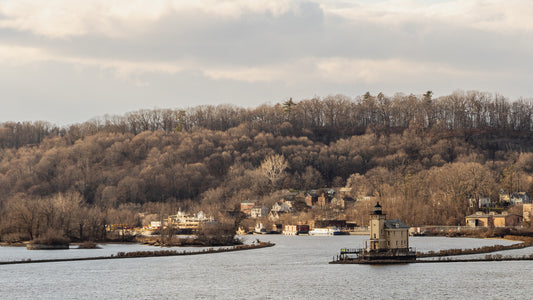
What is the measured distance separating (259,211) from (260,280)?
12877cm

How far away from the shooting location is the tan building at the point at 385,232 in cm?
7431

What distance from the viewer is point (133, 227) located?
6954 inches

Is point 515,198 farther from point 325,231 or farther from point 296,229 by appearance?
point 296,229

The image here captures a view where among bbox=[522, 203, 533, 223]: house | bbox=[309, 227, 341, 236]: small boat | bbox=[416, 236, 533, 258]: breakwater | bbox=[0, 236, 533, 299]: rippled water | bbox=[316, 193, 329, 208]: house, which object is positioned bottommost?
bbox=[0, 236, 533, 299]: rippled water

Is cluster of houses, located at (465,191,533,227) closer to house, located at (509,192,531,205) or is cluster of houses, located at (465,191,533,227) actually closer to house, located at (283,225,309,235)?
house, located at (509,192,531,205)

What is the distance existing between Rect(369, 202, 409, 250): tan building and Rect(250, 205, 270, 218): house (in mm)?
117813

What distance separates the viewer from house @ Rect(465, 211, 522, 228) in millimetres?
146250

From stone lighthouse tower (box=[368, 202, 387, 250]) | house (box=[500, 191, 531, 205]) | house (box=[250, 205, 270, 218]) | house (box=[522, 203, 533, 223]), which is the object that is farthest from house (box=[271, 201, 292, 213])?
stone lighthouse tower (box=[368, 202, 387, 250])

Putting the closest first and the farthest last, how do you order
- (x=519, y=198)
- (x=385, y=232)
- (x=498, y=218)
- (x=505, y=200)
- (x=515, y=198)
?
1. (x=385, y=232)
2. (x=498, y=218)
3. (x=519, y=198)
4. (x=515, y=198)
5. (x=505, y=200)

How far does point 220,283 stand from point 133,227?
114937mm

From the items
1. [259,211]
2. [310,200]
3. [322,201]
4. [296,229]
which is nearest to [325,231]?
[296,229]

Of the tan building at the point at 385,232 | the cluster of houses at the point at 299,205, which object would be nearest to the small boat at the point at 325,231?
the cluster of houses at the point at 299,205

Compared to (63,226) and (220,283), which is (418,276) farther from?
(63,226)

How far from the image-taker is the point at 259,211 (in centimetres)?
19588
